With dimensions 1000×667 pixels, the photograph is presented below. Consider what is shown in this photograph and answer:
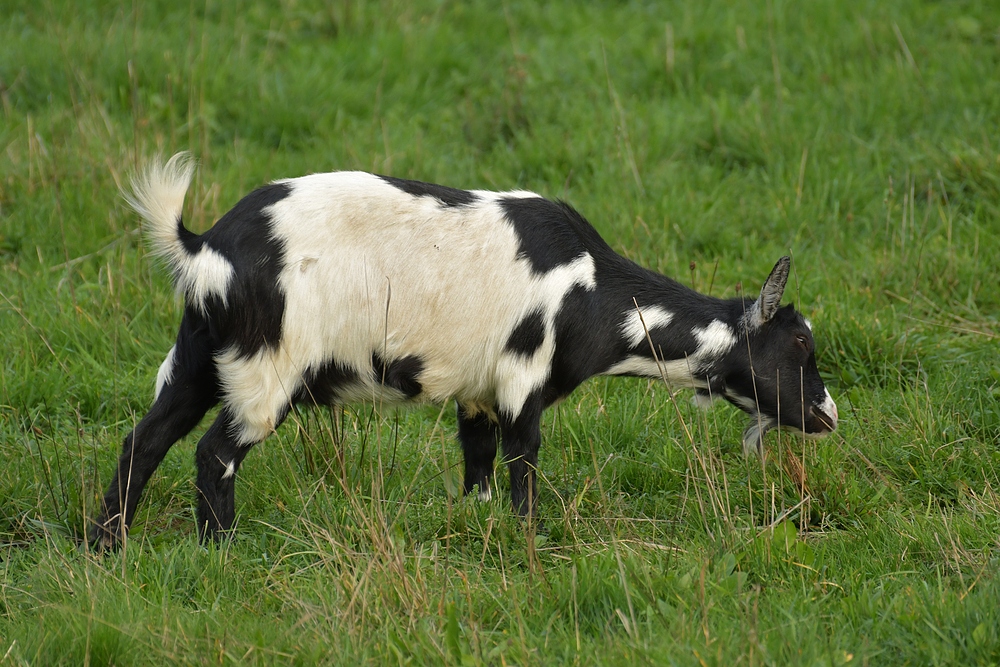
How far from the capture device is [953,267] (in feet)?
19.3

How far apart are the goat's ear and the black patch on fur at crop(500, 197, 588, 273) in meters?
0.66

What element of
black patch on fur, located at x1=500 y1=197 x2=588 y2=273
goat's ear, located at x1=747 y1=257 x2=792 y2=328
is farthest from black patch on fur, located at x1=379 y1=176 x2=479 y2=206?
goat's ear, located at x1=747 y1=257 x2=792 y2=328

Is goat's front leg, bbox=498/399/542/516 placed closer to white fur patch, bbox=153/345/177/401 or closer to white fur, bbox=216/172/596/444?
white fur, bbox=216/172/596/444

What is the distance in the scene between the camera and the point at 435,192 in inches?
159

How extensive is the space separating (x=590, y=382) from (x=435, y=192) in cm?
151

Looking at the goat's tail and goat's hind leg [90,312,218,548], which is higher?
the goat's tail

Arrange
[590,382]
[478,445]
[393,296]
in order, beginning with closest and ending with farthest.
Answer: [393,296], [478,445], [590,382]

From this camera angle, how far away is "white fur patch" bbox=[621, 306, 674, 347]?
161 inches

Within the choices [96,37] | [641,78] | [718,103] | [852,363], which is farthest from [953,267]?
[96,37]

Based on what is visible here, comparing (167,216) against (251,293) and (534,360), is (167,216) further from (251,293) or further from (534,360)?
(534,360)

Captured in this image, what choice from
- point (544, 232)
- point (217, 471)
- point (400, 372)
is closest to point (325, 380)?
point (400, 372)

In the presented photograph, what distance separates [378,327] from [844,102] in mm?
4617

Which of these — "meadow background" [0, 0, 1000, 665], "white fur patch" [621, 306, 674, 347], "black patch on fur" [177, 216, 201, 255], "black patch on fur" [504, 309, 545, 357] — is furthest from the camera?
"white fur patch" [621, 306, 674, 347]

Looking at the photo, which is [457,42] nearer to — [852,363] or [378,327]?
[852,363]
